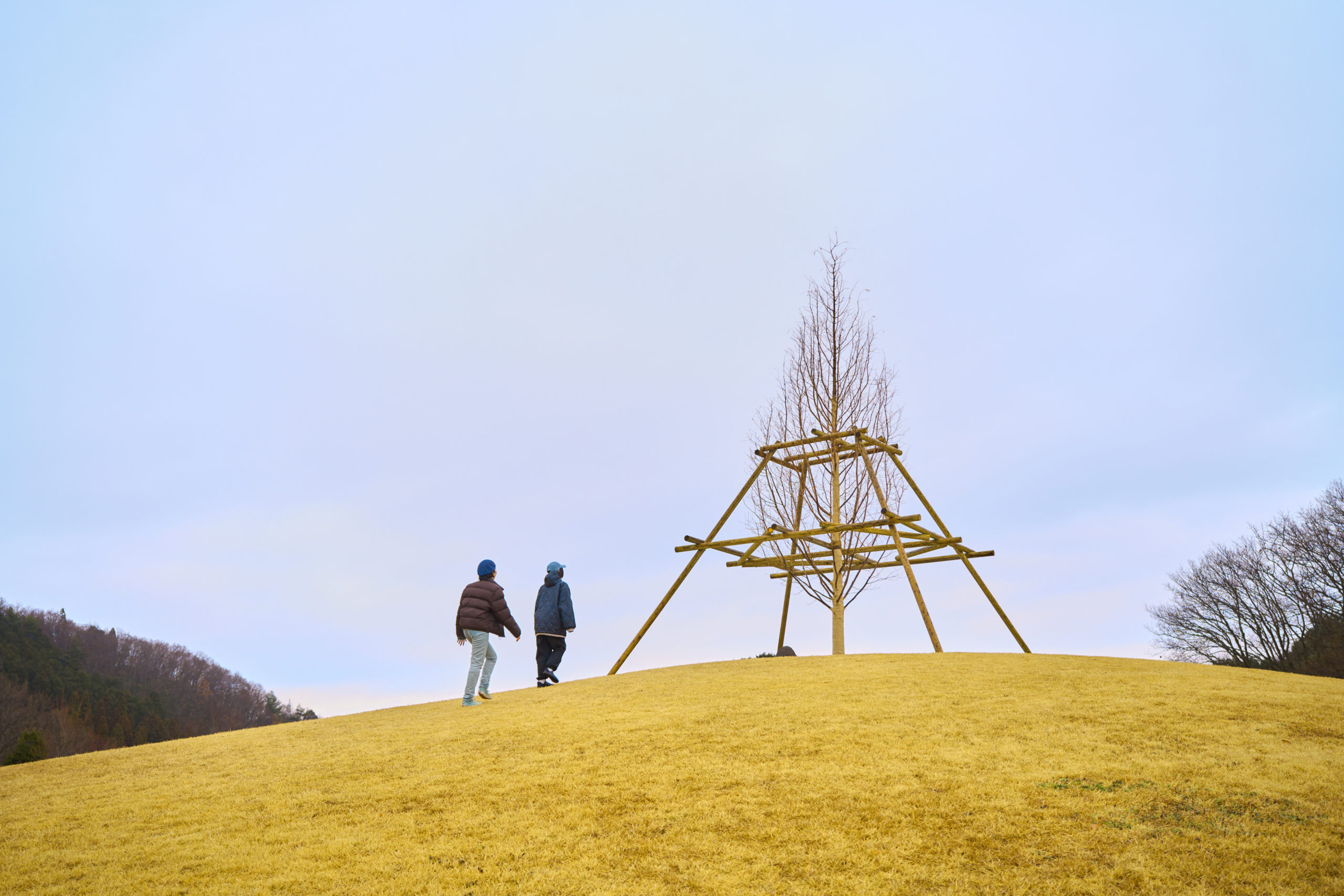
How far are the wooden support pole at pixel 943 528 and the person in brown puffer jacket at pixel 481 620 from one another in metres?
7.74

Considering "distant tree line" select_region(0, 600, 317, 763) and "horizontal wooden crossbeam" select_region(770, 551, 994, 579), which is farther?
"distant tree line" select_region(0, 600, 317, 763)

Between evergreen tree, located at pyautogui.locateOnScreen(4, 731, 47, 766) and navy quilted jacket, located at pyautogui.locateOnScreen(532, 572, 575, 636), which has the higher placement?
navy quilted jacket, located at pyautogui.locateOnScreen(532, 572, 575, 636)

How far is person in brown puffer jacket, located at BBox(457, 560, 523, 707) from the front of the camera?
12789 millimetres

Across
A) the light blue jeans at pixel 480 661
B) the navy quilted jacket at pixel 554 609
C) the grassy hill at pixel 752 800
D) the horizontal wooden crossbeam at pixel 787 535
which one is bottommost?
the grassy hill at pixel 752 800

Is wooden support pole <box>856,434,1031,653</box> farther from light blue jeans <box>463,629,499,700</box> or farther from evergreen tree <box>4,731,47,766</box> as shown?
evergreen tree <box>4,731,47,766</box>

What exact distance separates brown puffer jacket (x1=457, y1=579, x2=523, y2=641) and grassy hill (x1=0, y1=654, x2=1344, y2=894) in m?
1.63

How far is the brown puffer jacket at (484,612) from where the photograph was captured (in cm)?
1277

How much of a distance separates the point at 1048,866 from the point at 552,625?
33.2 ft

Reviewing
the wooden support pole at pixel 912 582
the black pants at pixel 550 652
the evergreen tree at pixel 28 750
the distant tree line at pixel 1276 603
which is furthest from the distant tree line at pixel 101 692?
the distant tree line at pixel 1276 603

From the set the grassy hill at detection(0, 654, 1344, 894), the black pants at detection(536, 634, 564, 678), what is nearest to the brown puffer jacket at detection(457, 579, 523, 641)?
the grassy hill at detection(0, 654, 1344, 894)

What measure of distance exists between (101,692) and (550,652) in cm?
7386

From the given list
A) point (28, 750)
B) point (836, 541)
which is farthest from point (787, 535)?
point (28, 750)

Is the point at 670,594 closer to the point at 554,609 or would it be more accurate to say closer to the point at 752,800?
the point at 554,609

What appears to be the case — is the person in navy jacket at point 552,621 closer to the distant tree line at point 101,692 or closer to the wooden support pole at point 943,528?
the wooden support pole at point 943,528
